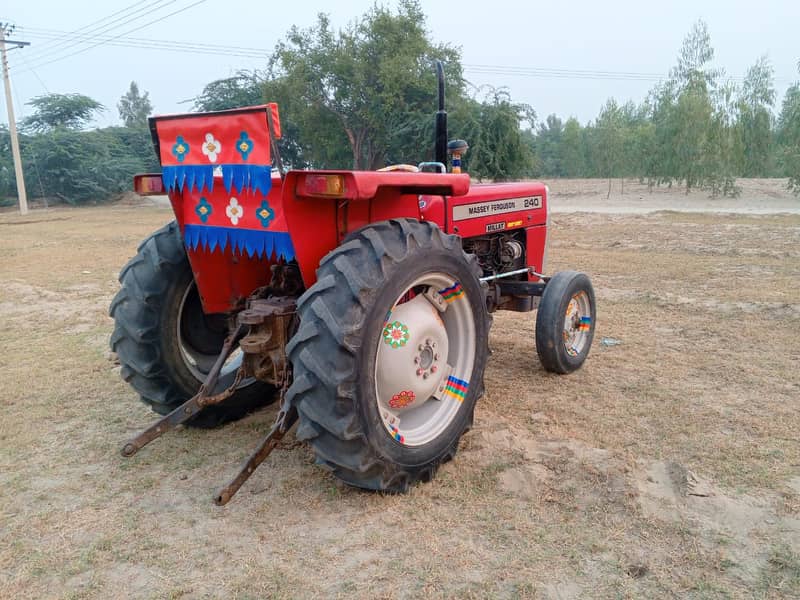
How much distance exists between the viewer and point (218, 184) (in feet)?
9.91

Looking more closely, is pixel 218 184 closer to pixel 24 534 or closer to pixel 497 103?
pixel 24 534

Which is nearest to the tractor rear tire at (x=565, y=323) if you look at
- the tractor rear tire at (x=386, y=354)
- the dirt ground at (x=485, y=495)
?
the dirt ground at (x=485, y=495)

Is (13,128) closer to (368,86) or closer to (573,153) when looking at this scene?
(368,86)

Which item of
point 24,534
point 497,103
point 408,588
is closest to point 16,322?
point 24,534

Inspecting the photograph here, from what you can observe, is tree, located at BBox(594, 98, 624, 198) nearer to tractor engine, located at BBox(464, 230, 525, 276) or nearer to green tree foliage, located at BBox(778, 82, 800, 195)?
green tree foliage, located at BBox(778, 82, 800, 195)

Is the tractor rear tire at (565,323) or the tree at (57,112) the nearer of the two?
the tractor rear tire at (565,323)

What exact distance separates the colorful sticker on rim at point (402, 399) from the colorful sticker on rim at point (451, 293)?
0.51 meters

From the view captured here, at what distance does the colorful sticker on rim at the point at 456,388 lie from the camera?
3311 mm

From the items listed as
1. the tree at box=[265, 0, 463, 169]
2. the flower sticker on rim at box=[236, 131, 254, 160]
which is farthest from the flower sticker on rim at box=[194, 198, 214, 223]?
the tree at box=[265, 0, 463, 169]

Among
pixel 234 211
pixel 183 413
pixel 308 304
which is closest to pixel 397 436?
pixel 308 304

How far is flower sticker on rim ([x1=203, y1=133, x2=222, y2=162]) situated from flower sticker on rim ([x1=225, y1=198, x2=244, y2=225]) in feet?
0.87

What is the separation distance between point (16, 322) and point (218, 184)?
481 cm

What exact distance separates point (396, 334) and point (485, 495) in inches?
32.9

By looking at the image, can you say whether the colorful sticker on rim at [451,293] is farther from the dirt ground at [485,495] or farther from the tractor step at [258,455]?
the tractor step at [258,455]
